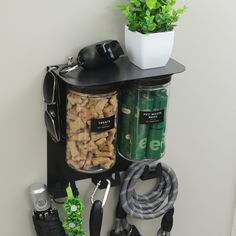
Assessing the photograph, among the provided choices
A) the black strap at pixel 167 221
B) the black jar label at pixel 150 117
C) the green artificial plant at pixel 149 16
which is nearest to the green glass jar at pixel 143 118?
the black jar label at pixel 150 117

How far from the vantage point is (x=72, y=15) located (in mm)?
1014

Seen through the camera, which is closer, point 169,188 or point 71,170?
point 71,170

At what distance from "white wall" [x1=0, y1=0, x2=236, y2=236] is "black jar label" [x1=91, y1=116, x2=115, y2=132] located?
12cm

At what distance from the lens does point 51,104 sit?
103 centimetres

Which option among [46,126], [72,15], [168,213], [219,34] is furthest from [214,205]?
[72,15]

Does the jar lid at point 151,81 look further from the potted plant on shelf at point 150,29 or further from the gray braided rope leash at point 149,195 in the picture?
the gray braided rope leash at point 149,195

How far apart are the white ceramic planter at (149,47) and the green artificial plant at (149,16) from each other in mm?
12

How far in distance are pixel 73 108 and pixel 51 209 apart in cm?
22

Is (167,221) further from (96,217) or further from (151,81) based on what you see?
(151,81)

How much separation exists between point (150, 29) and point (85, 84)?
163mm

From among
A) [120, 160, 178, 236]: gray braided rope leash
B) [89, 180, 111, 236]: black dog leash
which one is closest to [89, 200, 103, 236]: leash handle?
[89, 180, 111, 236]: black dog leash

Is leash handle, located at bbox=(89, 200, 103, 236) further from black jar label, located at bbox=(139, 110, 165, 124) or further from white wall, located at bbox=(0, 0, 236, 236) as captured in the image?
black jar label, located at bbox=(139, 110, 165, 124)

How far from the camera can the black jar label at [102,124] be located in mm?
1005

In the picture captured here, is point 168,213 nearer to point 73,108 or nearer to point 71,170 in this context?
point 71,170
